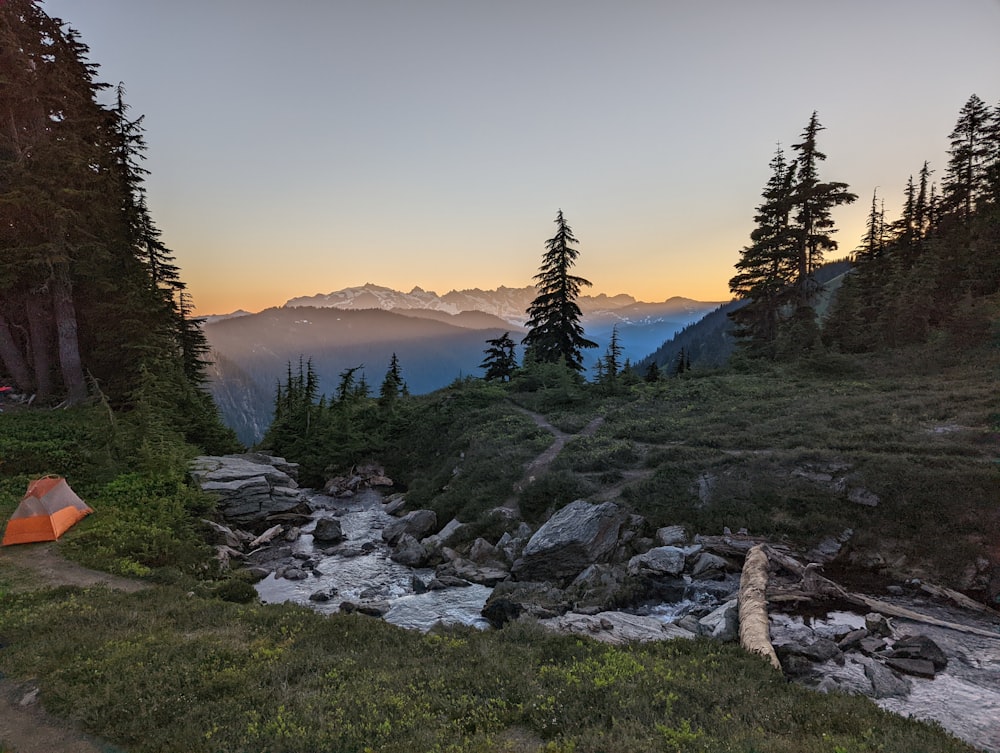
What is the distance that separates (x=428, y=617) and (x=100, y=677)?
8.81m

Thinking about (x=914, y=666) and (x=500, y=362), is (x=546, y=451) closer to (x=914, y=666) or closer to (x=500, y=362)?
(x=914, y=666)

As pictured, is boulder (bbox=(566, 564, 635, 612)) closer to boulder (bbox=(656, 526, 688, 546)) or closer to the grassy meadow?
boulder (bbox=(656, 526, 688, 546))

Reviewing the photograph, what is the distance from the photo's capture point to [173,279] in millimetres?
41906

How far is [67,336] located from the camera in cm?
2961

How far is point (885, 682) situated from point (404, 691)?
10.0 meters

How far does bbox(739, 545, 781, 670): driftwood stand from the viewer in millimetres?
10312

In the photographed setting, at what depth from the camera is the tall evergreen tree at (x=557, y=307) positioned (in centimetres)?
5322

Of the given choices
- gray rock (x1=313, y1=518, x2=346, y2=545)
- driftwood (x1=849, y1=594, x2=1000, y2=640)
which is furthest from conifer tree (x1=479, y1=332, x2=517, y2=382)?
driftwood (x1=849, y1=594, x2=1000, y2=640)

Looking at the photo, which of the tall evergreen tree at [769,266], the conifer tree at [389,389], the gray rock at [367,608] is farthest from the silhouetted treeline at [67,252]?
the tall evergreen tree at [769,266]

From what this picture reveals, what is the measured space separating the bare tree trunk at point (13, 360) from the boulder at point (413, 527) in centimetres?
2899

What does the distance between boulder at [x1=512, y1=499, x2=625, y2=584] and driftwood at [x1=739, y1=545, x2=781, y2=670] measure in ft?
17.4

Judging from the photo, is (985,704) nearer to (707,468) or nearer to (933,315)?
(707,468)

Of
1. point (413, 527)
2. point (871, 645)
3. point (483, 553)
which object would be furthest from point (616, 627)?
point (413, 527)

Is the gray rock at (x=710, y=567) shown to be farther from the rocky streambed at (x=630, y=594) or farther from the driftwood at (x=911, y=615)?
the driftwood at (x=911, y=615)
